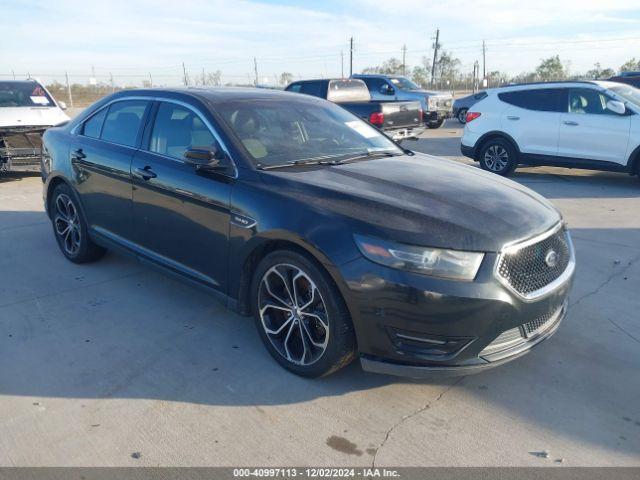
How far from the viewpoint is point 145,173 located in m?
3.98

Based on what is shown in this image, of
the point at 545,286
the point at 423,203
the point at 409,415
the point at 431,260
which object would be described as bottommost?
the point at 409,415

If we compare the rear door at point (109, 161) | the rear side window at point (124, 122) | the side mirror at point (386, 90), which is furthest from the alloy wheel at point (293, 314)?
the side mirror at point (386, 90)

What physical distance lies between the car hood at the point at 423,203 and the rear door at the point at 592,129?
6.09m

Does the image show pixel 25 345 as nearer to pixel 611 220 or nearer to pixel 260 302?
pixel 260 302

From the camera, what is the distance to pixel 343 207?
2.90 metres

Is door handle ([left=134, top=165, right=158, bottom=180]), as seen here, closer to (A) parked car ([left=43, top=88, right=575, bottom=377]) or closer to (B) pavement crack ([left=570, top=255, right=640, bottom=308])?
(A) parked car ([left=43, top=88, right=575, bottom=377])

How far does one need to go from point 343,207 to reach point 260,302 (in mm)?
866

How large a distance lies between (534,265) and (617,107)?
7028 millimetres

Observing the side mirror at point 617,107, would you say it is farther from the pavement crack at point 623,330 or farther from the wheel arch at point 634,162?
the pavement crack at point 623,330

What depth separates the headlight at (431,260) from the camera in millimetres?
2631

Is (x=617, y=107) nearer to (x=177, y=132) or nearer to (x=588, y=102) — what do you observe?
(x=588, y=102)

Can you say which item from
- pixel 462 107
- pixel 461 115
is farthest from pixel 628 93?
pixel 461 115


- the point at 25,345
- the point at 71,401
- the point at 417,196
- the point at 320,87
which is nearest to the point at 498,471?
the point at 417,196

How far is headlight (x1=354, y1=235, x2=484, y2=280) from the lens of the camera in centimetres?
263
